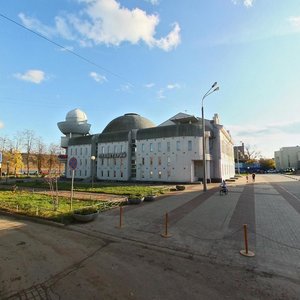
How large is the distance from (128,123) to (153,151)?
501 inches

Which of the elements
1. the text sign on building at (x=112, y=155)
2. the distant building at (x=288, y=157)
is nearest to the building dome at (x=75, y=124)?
the text sign on building at (x=112, y=155)

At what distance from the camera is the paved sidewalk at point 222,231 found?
22.7 feet

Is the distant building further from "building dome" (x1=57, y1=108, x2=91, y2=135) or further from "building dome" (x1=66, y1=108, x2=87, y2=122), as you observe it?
"building dome" (x1=66, y1=108, x2=87, y2=122)

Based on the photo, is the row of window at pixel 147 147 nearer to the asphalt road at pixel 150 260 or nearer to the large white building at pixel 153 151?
the large white building at pixel 153 151

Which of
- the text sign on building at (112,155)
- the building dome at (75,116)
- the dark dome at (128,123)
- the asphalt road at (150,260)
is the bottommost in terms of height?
the asphalt road at (150,260)

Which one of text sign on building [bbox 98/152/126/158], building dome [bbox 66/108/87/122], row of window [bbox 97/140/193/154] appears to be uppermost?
building dome [bbox 66/108/87/122]

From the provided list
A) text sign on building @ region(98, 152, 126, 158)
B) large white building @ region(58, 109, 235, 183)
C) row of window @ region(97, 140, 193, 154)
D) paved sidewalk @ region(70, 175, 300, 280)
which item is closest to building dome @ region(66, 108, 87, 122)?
large white building @ region(58, 109, 235, 183)

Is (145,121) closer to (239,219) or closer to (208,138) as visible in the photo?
(208,138)

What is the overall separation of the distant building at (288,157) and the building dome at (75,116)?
102 meters

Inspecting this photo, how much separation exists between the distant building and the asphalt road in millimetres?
121170

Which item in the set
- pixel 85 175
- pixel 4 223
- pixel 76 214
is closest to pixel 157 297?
pixel 76 214

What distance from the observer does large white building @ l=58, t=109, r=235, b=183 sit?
40719 mm

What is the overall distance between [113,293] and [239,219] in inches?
351

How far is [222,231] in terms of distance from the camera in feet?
32.1
